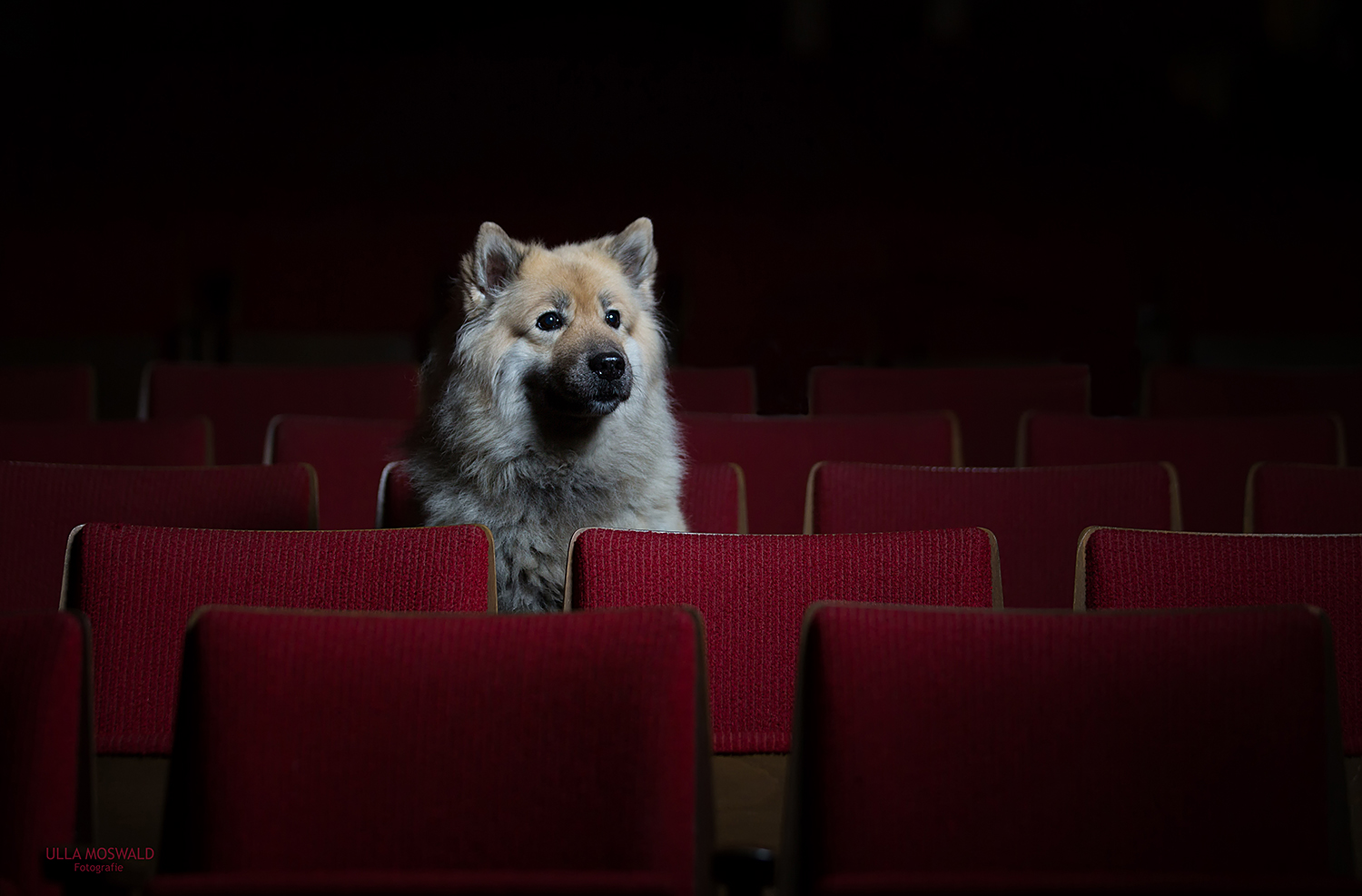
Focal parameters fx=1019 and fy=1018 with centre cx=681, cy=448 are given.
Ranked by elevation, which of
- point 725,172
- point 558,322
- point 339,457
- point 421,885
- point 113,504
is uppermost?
point 725,172

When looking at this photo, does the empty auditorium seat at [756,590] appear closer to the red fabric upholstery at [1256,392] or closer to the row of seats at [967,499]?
the row of seats at [967,499]

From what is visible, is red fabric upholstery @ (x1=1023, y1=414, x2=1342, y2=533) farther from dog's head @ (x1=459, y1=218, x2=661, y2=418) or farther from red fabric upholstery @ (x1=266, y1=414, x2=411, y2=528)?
red fabric upholstery @ (x1=266, y1=414, x2=411, y2=528)

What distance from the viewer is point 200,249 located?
5875 millimetres

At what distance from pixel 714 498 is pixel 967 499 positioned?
19.6 inches

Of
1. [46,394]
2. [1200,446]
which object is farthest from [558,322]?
[46,394]

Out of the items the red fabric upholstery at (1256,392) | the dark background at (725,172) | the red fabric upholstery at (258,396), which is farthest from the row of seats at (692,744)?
the dark background at (725,172)

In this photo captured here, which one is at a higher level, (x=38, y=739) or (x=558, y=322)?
(x=558, y=322)

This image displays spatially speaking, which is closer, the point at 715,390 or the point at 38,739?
the point at 38,739

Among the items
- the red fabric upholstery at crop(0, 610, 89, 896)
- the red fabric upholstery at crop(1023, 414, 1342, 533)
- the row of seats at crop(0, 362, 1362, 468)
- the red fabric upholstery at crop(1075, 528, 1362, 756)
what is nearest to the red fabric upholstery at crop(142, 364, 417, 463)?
the row of seats at crop(0, 362, 1362, 468)

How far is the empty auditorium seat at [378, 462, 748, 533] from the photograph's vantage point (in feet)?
6.64

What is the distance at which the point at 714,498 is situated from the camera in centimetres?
206

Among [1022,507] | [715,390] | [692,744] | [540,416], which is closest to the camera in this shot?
[692,744]

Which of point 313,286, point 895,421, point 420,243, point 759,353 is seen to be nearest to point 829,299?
point 759,353

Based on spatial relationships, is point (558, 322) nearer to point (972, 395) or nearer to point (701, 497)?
point (701, 497)
